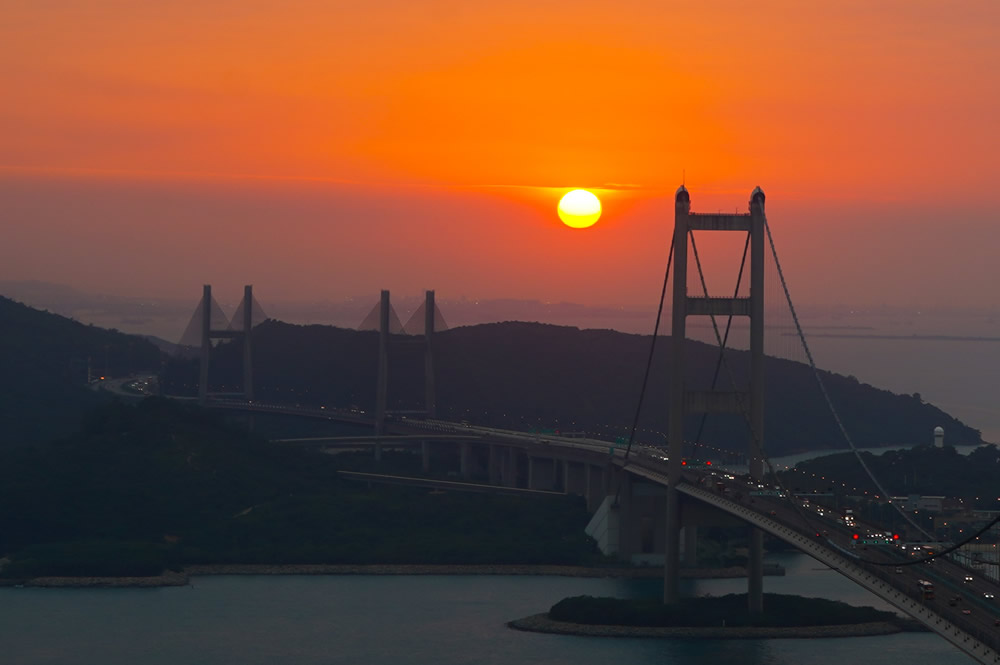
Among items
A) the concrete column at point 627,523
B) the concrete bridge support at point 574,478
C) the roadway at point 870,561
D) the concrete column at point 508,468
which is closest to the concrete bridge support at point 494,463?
the concrete column at point 508,468

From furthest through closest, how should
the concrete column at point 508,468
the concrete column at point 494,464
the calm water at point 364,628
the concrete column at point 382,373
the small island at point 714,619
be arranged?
the concrete column at point 382,373 → the concrete column at point 494,464 → the concrete column at point 508,468 → the small island at point 714,619 → the calm water at point 364,628

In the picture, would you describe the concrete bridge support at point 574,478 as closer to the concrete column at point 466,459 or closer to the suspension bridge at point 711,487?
the suspension bridge at point 711,487

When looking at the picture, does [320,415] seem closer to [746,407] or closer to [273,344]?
[273,344]

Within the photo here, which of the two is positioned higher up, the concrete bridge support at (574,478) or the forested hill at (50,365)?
the forested hill at (50,365)

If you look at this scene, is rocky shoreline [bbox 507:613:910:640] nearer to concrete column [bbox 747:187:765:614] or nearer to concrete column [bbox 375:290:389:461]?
concrete column [bbox 747:187:765:614]

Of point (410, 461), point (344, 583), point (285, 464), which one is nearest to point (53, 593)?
point (344, 583)

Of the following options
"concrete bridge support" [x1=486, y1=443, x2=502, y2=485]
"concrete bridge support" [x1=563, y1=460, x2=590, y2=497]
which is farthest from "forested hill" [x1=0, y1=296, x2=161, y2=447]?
"concrete bridge support" [x1=563, y1=460, x2=590, y2=497]

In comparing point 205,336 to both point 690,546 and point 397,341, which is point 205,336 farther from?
point 690,546

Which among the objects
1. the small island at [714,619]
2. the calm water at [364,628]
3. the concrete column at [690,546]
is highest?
the concrete column at [690,546]

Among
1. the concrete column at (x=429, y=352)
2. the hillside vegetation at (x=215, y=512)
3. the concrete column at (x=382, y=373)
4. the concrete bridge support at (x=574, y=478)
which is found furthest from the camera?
the concrete column at (x=429, y=352)
